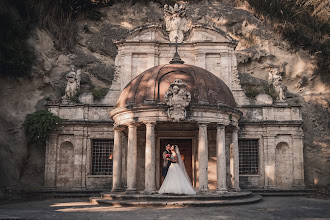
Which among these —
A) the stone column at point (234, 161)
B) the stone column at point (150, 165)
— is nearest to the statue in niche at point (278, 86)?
the stone column at point (234, 161)

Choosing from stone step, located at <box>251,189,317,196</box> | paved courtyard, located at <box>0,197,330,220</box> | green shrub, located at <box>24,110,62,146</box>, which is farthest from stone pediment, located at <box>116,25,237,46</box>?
paved courtyard, located at <box>0,197,330,220</box>

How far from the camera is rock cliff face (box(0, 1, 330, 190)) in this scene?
67.3 feet

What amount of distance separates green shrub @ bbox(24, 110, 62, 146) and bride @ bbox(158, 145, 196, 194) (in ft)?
28.8

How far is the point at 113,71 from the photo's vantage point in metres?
25.5

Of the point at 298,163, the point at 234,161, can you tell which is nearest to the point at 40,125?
the point at 234,161

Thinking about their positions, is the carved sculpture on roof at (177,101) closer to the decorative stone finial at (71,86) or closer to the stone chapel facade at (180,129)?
the stone chapel facade at (180,129)

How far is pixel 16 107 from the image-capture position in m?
20.9

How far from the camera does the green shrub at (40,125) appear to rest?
19.7 m

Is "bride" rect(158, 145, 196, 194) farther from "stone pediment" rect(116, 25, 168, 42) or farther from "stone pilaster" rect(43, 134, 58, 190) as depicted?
"stone pediment" rect(116, 25, 168, 42)

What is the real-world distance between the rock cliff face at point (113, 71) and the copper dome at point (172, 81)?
8148 mm

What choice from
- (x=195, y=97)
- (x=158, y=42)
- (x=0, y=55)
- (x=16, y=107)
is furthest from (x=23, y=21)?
(x=195, y=97)

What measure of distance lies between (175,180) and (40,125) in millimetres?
9761

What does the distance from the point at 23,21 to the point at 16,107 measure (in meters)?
6.13

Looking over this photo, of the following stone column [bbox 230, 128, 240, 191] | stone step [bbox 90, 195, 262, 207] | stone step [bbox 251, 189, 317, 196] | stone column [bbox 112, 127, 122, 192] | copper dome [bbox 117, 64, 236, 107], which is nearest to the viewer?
stone step [bbox 90, 195, 262, 207]
